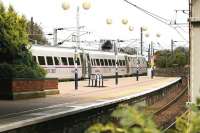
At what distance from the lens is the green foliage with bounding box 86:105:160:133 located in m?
2.36

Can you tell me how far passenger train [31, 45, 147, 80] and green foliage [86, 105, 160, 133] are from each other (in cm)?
4153

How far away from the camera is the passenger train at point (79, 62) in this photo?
46.7 meters

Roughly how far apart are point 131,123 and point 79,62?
53.0 meters

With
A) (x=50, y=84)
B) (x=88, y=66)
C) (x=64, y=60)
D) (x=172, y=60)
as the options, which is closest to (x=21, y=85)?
(x=50, y=84)

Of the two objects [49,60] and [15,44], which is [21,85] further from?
[49,60]

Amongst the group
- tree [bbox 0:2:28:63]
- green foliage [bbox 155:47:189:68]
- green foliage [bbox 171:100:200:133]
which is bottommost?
green foliage [bbox 155:47:189:68]

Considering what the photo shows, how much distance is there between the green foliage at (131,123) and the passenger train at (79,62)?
136 feet

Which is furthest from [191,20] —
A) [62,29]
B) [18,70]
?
[62,29]

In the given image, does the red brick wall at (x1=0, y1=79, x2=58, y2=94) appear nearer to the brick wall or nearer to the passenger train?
the brick wall

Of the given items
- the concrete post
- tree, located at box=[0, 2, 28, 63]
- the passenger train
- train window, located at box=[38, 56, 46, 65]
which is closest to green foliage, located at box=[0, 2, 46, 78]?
tree, located at box=[0, 2, 28, 63]

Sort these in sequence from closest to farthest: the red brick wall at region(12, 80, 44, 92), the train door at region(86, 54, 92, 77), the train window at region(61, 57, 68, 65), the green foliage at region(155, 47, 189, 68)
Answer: the red brick wall at region(12, 80, 44, 92)
the train window at region(61, 57, 68, 65)
the train door at region(86, 54, 92, 77)
the green foliage at region(155, 47, 189, 68)

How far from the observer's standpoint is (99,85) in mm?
44281

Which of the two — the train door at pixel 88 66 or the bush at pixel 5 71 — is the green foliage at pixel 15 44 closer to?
the bush at pixel 5 71

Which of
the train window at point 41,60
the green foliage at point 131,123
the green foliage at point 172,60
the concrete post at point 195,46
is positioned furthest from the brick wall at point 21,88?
the green foliage at point 172,60
